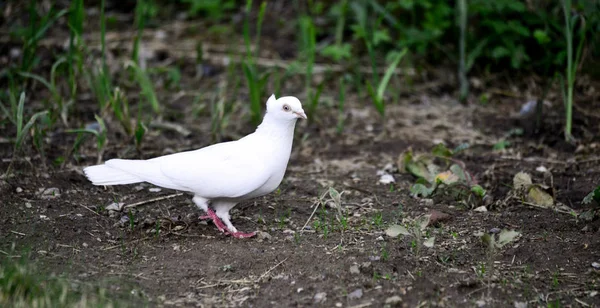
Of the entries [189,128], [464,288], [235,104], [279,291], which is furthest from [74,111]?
[464,288]

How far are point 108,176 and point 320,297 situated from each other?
1.37 metres

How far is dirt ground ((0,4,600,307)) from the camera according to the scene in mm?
3402

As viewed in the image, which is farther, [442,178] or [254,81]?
[254,81]

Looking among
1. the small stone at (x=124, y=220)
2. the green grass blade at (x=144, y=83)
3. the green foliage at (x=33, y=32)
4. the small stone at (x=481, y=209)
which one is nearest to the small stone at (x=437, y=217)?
the small stone at (x=481, y=209)

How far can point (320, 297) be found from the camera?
3.34 m

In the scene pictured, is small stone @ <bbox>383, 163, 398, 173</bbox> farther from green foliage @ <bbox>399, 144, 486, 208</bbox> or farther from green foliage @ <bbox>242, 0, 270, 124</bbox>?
green foliage @ <bbox>242, 0, 270, 124</bbox>

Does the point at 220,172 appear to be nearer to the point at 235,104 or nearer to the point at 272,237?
the point at 272,237

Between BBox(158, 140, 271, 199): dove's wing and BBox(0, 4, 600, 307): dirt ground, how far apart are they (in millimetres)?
313

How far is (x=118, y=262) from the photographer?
12.3 feet

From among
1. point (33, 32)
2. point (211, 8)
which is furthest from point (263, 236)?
point (211, 8)

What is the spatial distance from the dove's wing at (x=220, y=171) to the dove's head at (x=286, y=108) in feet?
0.70

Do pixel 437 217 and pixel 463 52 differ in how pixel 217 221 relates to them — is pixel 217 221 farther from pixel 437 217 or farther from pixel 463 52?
pixel 463 52

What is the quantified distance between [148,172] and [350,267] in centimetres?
122

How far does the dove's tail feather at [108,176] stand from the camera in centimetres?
390
